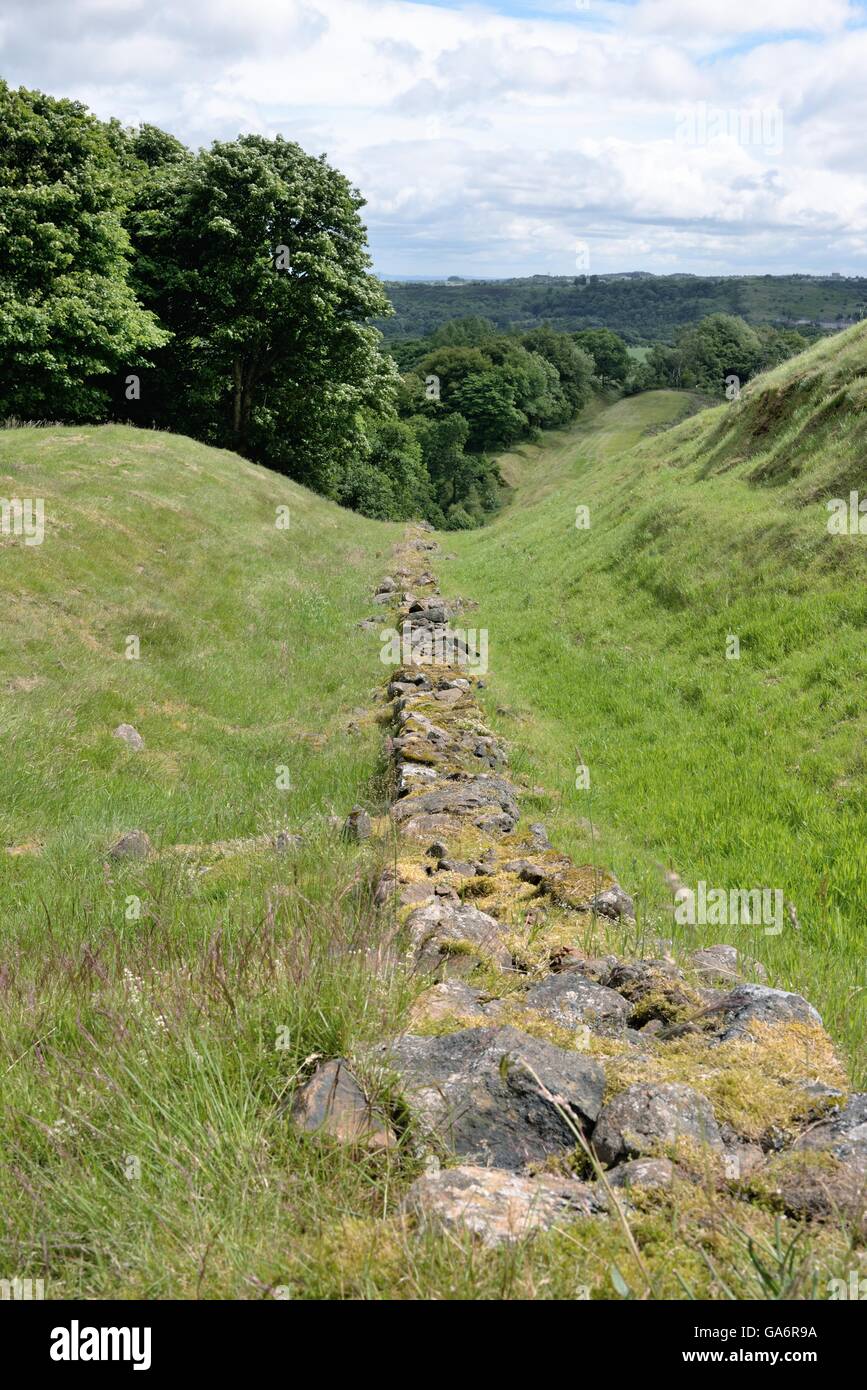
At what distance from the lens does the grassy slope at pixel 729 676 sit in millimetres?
7582

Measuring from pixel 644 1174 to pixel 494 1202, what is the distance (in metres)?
0.53

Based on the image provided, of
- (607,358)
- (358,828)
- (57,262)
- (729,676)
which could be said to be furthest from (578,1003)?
(607,358)

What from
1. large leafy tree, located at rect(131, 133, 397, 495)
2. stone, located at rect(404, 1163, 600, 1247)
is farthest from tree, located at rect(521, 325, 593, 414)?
stone, located at rect(404, 1163, 600, 1247)

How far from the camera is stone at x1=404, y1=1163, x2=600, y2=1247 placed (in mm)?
2506

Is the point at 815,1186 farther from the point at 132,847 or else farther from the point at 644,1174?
the point at 132,847

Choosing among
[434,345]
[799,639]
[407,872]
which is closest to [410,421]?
[434,345]

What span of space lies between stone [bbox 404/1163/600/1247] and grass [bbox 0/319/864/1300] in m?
0.09

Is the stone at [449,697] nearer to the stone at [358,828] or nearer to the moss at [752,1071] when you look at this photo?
the stone at [358,828]

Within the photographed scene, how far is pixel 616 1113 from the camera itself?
318cm

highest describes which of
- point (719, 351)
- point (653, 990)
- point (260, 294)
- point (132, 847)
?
point (719, 351)

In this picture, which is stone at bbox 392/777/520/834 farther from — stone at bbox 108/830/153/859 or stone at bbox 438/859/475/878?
stone at bbox 108/830/153/859

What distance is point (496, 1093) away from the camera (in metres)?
3.28

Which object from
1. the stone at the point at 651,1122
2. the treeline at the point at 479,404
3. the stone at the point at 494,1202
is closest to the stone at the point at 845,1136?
the stone at the point at 651,1122
